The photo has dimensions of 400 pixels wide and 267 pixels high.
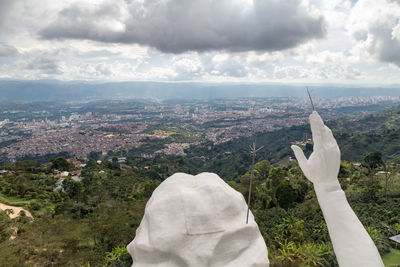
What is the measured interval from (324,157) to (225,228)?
7.63 feet

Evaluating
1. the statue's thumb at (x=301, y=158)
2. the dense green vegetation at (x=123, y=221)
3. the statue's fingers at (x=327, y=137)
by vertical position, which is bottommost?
the dense green vegetation at (x=123, y=221)

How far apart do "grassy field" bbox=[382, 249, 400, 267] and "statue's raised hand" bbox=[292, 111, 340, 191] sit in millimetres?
6465

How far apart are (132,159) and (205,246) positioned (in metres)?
60.8

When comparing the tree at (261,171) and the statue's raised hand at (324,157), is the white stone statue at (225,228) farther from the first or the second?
the tree at (261,171)

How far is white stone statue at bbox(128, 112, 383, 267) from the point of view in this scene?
14.9 feet

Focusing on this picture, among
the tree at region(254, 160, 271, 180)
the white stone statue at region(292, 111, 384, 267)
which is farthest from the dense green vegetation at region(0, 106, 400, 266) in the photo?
the tree at region(254, 160, 271, 180)

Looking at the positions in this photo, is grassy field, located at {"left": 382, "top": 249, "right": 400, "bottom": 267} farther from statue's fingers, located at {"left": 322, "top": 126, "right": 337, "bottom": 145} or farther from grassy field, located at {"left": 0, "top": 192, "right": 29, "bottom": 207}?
grassy field, located at {"left": 0, "top": 192, "right": 29, "bottom": 207}

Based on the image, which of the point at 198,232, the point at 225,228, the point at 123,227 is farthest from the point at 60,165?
the point at 225,228

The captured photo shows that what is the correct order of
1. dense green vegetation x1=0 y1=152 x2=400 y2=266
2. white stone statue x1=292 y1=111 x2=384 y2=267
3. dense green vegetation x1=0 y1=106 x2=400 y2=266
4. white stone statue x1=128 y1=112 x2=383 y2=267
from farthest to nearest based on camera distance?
1. dense green vegetation x1=0 y1=106 x2=400 y2=266
2. dense green vegetation x1=0 y1=152 x2=400 y2=266
3. white stone statue x1=128 y1=112 x2=383 y2=267
4. white stone statue x1=292 y1=111 x2=384 y2=267

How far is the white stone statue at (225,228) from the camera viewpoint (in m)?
4.53

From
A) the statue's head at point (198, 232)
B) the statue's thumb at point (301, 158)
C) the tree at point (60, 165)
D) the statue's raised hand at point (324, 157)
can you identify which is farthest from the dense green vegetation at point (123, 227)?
the tree at point (60, 165)

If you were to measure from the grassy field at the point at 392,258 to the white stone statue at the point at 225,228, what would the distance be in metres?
5.91

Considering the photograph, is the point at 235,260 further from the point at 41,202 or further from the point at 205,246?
the point at 41,202

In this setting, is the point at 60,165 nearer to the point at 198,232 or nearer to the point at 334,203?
the point at 198,232
